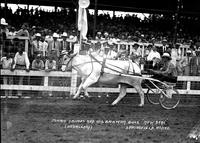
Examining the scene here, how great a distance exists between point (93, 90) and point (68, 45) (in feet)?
9.48

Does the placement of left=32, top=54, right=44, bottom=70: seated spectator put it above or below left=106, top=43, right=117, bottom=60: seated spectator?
below

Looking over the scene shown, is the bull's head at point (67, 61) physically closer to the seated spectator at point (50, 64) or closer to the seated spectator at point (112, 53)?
the seated spectator at point (50, 64)

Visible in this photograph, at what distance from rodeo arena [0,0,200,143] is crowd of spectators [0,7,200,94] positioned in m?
0.04

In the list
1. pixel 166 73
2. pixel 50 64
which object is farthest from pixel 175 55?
pixel 50 64

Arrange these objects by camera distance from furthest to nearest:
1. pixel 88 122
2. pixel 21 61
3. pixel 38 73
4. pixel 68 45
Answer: pixel 68 45 → pixel 38 73 → pixel 21 61 → pixel 88 122

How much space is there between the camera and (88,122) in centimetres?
813

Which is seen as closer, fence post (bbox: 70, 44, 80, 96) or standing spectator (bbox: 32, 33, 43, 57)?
fence post (bbox: 70, 44, 80, 96)

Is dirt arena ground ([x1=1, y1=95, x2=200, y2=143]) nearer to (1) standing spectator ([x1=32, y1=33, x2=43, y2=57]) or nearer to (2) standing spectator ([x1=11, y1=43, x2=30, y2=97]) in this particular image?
(2) standing spectator ([x1=11, y1=43, x2=30, y2=97])

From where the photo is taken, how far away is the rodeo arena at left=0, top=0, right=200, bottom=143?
7469 mm

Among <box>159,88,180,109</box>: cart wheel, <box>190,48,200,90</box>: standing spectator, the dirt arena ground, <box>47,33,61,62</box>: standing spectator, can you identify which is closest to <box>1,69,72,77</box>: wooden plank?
the dirt arena ground

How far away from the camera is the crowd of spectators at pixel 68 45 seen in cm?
1149

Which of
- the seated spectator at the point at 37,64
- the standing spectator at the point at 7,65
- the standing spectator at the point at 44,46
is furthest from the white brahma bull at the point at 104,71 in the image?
the standing spectator at the point at 44,46

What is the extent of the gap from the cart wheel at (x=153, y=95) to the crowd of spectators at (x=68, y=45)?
0.91 m

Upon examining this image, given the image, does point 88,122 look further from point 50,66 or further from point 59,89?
point 50,66
